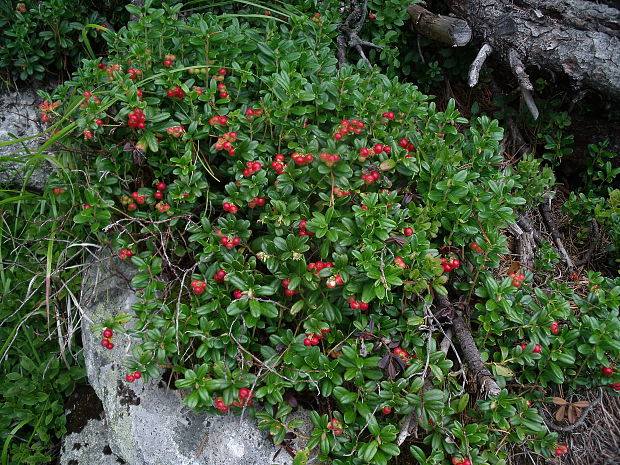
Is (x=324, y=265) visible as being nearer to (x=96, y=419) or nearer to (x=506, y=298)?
(x=506, y=298)

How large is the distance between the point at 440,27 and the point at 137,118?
2.37m

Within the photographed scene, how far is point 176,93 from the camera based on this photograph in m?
2.78

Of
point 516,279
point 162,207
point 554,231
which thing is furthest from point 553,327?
point 162,207

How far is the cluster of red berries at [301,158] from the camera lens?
8.41 ft

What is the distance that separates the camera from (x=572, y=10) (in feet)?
10.9

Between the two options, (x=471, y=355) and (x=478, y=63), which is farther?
(x=478, y=63)

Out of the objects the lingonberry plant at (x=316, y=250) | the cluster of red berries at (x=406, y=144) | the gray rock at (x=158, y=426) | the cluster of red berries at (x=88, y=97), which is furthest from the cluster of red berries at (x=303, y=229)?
the cluster of red berries at (x=88, y=97)

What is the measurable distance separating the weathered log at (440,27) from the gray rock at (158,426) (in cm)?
287

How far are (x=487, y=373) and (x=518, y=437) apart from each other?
32 centimetres

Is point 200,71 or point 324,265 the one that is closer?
point 324,265

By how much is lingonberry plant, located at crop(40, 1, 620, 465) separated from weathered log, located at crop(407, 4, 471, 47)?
86cm

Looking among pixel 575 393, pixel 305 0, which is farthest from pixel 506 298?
pixel 305 0

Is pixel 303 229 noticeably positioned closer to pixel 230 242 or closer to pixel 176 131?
pixel 230 242

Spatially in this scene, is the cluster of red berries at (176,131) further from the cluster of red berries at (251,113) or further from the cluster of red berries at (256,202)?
the cluster of red berries at (256,202)
